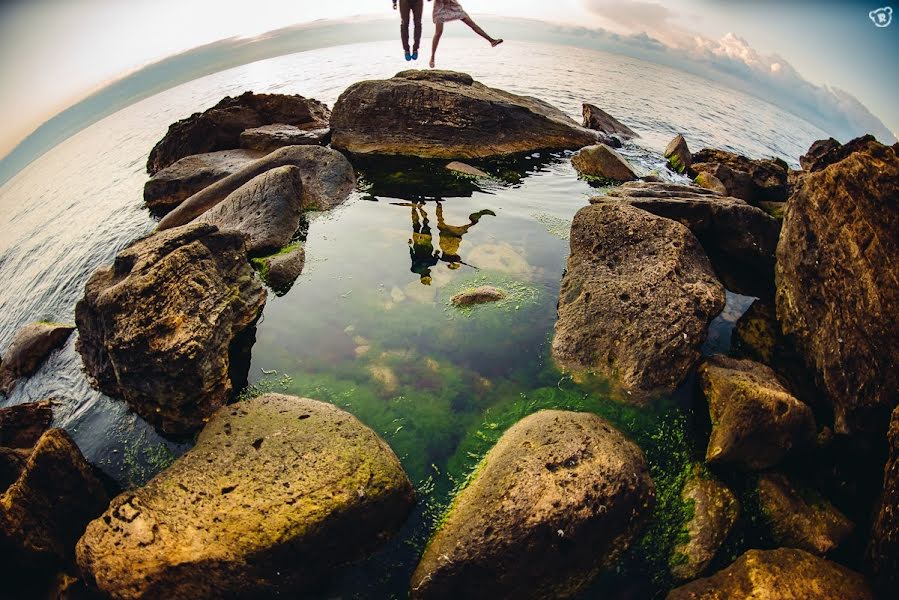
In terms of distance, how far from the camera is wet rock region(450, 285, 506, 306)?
26.1ft

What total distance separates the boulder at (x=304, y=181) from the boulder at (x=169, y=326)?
4754 mm

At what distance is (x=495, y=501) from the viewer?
14.5 ft

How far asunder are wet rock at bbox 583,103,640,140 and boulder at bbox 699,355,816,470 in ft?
56.7

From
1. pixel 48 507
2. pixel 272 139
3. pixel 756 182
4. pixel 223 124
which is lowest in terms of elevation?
pixel 48 507

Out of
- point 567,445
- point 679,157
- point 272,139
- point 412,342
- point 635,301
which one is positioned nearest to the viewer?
point 567,445

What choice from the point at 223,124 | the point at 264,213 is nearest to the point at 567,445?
the point at 264,213

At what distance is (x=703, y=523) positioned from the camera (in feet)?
15.1

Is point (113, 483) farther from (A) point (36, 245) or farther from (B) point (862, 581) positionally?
(A) point (36, 245)

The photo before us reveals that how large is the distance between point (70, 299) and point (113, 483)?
28.8ft

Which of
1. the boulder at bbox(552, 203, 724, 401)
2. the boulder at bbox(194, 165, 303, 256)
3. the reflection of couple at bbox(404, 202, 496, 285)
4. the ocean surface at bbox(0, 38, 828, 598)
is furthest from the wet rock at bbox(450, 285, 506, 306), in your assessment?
the boulder at bbox(194, 165, 303, 256)

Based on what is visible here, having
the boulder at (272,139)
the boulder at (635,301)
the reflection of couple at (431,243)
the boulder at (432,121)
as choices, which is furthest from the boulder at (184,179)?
the boulder at (635,301)

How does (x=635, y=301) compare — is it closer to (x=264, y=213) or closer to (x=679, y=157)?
(x=264, y=213)

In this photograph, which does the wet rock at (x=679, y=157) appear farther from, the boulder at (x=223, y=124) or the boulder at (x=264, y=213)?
the boulder at (x=223, y=124)

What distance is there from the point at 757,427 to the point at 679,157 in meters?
14.8
